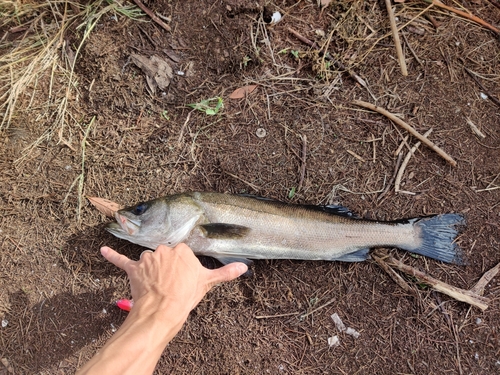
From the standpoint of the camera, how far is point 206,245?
3682 mm

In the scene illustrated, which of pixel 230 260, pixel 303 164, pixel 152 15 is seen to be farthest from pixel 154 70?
pixel 230 260

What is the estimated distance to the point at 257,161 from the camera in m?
4.09

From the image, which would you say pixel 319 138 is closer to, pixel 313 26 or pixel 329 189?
pixel 329 189

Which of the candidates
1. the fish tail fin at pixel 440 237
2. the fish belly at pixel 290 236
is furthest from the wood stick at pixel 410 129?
the fish belly at pixel 290 236

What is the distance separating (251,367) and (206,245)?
149 cm

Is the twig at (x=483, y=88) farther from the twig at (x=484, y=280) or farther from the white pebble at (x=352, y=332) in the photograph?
the white pebble at (x=352, y=332)

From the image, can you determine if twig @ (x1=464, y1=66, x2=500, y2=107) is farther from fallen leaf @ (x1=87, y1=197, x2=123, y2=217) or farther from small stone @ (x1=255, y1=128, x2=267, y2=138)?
fallen leaf @ (x1=87, y1=197, x2=123, y2=217)

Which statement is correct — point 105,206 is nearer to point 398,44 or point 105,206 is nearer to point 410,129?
point 410,129

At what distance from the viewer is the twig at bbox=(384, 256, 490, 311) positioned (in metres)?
3.88

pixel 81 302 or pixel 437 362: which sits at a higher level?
pixel 81 302

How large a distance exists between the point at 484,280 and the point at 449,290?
42 cm

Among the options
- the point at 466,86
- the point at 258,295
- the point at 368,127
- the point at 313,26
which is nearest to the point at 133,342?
the point at 258,295

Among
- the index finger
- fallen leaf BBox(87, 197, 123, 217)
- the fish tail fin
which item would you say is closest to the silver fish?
the fish tail fin

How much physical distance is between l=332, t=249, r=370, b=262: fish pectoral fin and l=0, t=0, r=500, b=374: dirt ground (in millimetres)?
232
